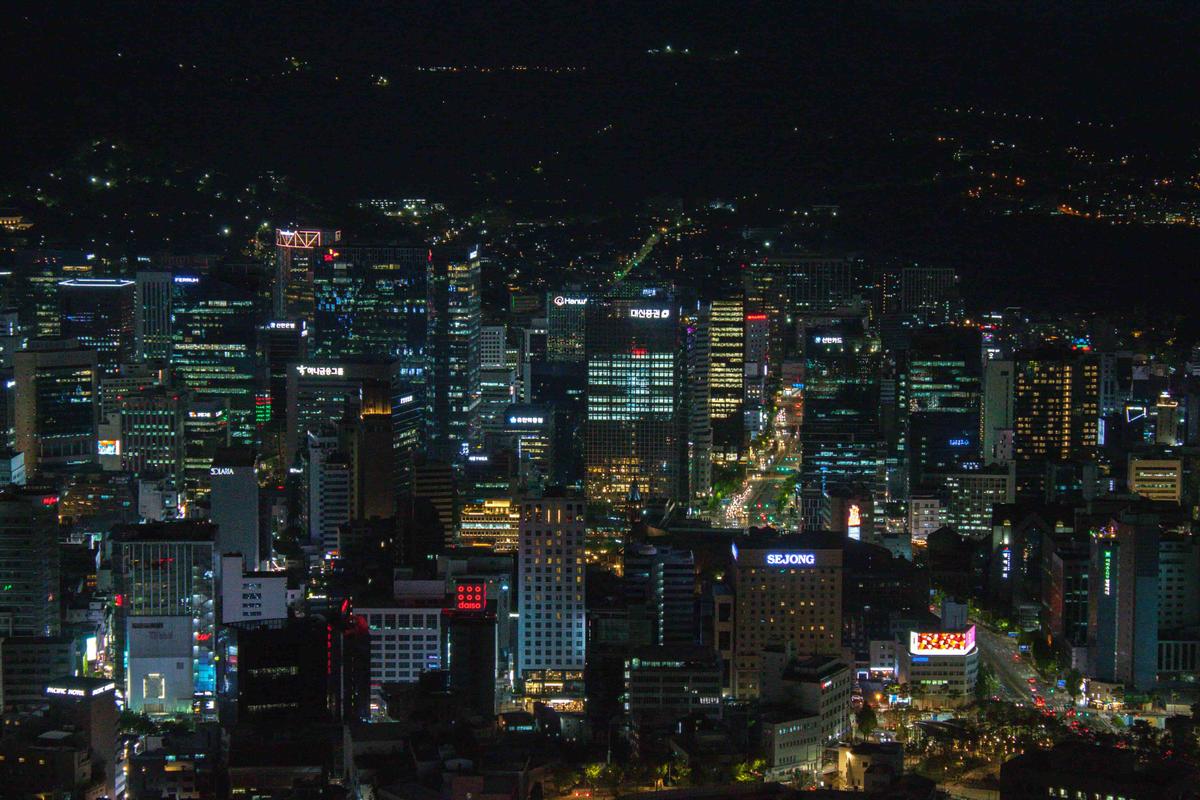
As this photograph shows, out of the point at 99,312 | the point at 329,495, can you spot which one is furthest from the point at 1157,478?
the point at 99,312

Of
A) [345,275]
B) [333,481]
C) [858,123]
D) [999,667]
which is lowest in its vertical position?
[999,667]

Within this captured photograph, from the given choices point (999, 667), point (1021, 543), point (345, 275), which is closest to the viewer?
point (999, 667)

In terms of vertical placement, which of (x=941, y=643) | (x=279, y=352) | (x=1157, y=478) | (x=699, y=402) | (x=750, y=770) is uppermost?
(x=279, y=352)

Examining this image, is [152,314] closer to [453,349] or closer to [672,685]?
[453,349]

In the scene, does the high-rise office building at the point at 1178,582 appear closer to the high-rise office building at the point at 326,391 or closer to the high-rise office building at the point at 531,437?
the high-rise office building at the point at 531,437

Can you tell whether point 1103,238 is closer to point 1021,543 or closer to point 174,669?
point 1021,543

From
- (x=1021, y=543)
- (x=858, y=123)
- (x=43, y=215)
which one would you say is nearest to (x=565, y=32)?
(x=858, y=123)
